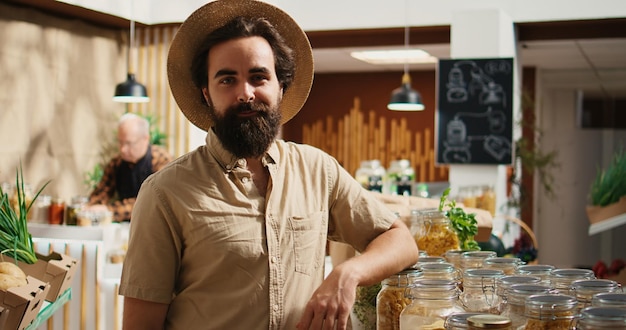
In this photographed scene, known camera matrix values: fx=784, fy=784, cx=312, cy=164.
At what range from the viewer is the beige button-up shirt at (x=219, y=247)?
5.34 ft

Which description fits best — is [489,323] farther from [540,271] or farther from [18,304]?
[18,304]

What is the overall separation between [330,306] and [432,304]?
0.28 metres

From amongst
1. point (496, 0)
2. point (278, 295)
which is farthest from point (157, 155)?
point (278, 295)

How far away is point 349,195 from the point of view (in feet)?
6.03

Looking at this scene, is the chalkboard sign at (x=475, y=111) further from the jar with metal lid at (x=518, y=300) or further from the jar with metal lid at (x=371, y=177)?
the jar with metal lid at (x=518, y=300)

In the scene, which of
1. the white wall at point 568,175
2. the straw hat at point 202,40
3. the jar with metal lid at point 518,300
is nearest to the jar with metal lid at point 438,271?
the jar with metal lid at point 518,300

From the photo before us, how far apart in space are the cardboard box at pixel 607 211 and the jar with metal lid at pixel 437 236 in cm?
174

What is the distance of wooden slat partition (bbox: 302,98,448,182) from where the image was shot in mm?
11414

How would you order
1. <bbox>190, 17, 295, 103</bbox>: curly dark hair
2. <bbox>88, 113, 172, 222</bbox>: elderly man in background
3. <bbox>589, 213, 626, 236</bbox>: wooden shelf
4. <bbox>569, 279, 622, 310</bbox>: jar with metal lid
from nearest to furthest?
<bbox>569, 279, 622, 310</bbox>: jar with metal lid < <bbox>190, 17, 295, 103</bbox>: curly dark hair < <bbox>589, 213, 626, 236</bbox>: wooden shelf < <bbox>88, 113, 172, 222</bbox>: elderly man in background

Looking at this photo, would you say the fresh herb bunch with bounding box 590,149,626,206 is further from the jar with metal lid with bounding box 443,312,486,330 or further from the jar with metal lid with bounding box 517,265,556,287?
the jar with metal lid with bounding box 443,312,486,330

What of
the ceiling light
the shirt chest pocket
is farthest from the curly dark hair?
the ceiling light

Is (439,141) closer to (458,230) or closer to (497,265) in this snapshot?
(458,230)

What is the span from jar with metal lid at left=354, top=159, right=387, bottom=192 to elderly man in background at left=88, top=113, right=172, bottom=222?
172 cm

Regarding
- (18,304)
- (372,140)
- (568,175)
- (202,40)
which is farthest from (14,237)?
(568,175)
